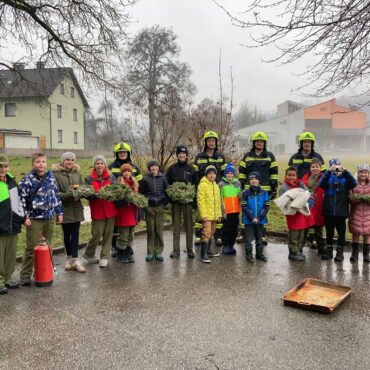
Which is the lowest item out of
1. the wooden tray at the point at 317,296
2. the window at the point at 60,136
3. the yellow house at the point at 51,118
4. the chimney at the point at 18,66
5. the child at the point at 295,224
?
the wooden tray at the point at 317,296

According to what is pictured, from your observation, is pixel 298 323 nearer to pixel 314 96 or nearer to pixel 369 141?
pixel 314 96

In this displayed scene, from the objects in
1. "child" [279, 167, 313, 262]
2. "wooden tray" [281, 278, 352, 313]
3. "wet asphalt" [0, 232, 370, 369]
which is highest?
"child" [279, 167, 313, 262]

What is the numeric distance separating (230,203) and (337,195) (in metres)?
1.93

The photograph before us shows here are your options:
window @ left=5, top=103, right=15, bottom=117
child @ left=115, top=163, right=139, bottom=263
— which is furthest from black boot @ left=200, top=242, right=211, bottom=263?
window @ left=5, top=103, right=15, bottom=117

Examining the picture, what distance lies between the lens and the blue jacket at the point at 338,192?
6.75m

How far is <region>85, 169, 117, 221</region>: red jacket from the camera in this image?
258 inches

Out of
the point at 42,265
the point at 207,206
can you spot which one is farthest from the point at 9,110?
the point at 42,265

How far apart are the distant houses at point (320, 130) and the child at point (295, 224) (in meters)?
58.6

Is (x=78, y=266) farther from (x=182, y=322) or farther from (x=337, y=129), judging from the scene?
(x=337, y=129)

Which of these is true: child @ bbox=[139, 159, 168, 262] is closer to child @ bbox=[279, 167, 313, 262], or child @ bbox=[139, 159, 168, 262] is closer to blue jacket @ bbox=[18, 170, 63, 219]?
blue jacket @ bbox=[18, 170, 63, 219]

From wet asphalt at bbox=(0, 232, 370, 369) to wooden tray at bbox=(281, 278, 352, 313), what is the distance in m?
0.11

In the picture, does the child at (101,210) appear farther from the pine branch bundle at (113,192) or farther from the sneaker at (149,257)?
the sneaker at (149,257)

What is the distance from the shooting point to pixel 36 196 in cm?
570

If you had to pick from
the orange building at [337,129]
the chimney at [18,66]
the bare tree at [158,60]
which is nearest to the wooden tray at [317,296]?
the chimney at [18,66]
